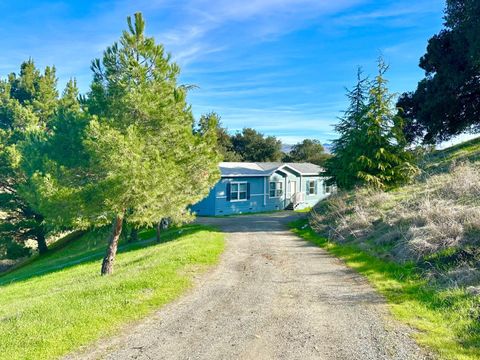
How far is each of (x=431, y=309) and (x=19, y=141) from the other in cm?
2722

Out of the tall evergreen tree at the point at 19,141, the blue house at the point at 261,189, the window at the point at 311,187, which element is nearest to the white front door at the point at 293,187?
the blue house at the point at 261,189

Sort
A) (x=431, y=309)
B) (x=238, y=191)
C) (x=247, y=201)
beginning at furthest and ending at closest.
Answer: (x=247, y=201), (x=238, y=191), (x=431, y=309)

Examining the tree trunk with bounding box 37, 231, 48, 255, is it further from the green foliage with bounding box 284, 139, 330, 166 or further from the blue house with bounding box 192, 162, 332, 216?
the green foliage with bounding box 284, 139, 330, 166

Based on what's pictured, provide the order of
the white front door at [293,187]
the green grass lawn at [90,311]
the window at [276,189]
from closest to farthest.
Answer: the green grass lawn at [90,311] < the window at [276,189] < the white front door at [293,187]

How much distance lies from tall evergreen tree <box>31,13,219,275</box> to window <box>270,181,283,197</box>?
2039 cm

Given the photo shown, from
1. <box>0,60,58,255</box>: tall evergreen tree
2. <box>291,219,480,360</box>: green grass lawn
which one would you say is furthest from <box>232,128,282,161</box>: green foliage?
<box>291,219,480,360</box>: green grass lawn

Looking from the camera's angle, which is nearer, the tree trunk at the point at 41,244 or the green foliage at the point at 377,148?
the green foliage at the point at 377,148

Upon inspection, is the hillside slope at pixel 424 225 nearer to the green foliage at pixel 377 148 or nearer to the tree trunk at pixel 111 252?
the green foliage at pixel 377 148

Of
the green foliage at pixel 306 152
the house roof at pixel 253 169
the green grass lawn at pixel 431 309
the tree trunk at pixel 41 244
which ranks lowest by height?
the tree trunk at pixel 41 244

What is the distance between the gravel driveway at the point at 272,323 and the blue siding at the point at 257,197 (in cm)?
1892

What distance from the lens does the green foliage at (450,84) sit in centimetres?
1843

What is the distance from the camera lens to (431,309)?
6.39 m

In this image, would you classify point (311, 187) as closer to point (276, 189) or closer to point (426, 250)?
point (276, 189)

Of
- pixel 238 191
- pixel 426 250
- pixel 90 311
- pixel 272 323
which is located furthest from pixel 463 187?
pixel 238 191
